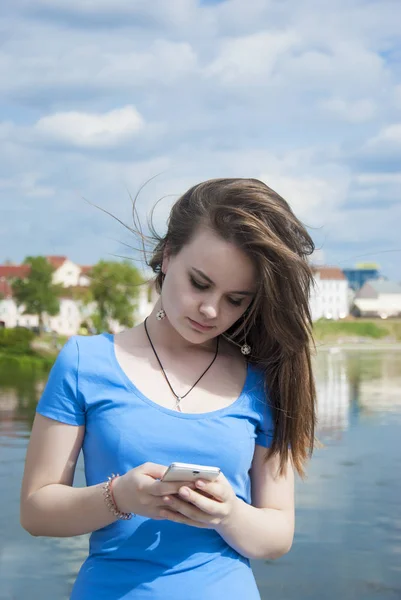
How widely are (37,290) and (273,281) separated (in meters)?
63.8

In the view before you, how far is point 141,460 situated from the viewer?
2.13 metres

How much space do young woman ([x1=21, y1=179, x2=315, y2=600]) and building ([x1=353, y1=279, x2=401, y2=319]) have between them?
409 feet

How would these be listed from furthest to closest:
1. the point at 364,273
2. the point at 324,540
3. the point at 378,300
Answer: the point at 364,273
the point at 378,300
the point at 324,540

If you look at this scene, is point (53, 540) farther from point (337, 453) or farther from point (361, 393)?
point (361, 393)

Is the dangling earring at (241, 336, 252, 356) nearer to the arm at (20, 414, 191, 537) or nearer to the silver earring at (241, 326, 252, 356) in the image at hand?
the silver earring at (241, 326, 252, 356)

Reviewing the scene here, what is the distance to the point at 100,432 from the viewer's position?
2146mm

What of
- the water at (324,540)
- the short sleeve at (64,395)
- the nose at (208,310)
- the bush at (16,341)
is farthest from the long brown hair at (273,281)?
the bush at (16,341)

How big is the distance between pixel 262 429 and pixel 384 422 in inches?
514

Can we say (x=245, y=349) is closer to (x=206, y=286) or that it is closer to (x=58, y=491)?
(x=206, y=286)

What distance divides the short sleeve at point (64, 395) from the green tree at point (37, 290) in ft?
207

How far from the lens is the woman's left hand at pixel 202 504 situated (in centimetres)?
197

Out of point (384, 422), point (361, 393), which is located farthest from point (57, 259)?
point (384, 422)

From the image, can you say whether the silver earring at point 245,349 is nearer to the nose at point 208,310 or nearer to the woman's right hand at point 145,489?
the nose at point 208,310

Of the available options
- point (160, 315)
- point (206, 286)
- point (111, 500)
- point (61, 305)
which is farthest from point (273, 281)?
point (61, 305)
